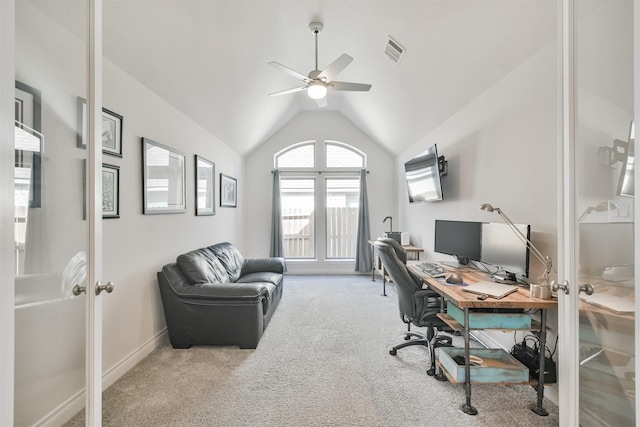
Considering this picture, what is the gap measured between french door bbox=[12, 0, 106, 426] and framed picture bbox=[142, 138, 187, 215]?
1265 millimetres

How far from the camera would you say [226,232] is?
460cm

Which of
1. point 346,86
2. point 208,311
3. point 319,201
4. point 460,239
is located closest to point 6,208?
point 208,311

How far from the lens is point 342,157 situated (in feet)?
18.8

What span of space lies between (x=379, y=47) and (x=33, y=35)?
2.76 m

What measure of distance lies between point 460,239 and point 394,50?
2.04m

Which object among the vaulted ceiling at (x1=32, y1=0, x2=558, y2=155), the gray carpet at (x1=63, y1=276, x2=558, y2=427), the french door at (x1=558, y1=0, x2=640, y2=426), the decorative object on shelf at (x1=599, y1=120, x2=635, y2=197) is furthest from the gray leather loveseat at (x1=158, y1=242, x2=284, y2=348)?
the decorative object on shelf at (x1=599, y1=120, x2=635, y2=197)

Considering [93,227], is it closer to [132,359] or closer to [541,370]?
[132,359]

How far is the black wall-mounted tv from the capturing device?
11.0ft

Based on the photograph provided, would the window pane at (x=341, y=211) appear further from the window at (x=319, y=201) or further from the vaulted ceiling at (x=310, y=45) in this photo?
the vaulted ceiling at (x=310, y=45)

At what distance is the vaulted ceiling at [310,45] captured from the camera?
1.97m

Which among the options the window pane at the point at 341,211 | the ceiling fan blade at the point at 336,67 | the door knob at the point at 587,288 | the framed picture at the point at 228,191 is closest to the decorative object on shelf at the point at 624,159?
the door knob at the point at 587,288

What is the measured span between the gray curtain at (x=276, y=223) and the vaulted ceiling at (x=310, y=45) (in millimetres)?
1731

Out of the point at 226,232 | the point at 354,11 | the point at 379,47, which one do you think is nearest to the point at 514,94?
the point at 379,47

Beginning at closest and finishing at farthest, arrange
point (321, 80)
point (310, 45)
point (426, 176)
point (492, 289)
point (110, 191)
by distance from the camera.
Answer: point (492, 289) → point (110, 191) → point (321, 80) → point (310, 45) → point (426, 176)
